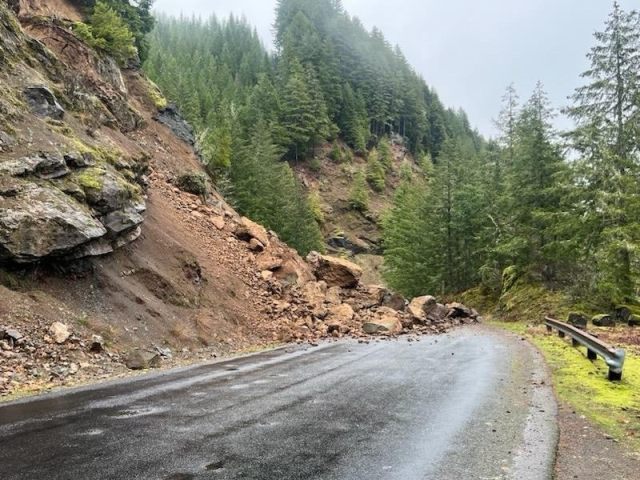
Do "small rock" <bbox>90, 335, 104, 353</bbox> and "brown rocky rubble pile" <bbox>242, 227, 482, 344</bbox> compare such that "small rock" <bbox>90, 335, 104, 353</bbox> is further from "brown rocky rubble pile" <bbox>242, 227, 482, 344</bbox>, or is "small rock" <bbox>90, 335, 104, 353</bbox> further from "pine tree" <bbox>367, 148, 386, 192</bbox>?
"pine tree" <bbox>367, 148, 386, 192</bbox>

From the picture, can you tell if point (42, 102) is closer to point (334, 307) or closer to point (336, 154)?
point (334, 307)

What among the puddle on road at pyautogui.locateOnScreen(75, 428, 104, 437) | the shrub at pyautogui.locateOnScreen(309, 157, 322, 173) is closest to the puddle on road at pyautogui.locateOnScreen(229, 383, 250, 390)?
the puddle on road at pyautogui.locateOnScreen(75, 428, 104, 437)

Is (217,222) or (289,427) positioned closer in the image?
(289,427)

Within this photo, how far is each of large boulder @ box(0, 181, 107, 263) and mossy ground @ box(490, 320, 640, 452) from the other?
1188cm

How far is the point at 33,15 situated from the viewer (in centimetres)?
2492

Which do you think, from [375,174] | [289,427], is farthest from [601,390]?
[375,174]

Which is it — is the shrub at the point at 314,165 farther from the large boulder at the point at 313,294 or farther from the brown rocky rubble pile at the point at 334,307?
the large boulder at the point at 313,294

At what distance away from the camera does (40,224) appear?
1248cm

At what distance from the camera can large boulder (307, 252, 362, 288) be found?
1117 inches

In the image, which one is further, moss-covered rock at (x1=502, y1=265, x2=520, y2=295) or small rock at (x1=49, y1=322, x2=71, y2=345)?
moss-covered rock at (x1=502, y1=265, x2=520, y2=295)

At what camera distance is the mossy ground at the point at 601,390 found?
6854mm

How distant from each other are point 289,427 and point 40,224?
9426 mm

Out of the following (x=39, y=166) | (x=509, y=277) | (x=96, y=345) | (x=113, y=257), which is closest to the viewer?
(x=96, y=345)

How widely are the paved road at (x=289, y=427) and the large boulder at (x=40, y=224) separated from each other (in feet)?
15.6
